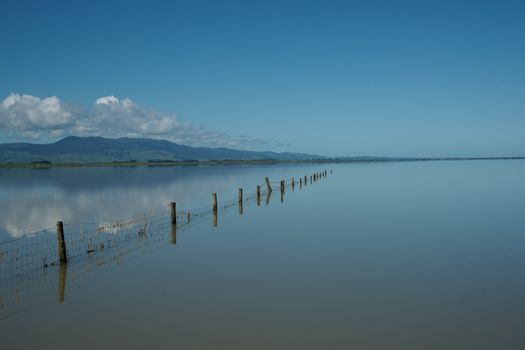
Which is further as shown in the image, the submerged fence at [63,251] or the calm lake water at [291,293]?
the submerged fence at [63,251]

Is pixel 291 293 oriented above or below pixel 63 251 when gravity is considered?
below

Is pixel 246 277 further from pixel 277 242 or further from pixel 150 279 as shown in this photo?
pixel 277 242

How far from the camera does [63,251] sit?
44.5ft

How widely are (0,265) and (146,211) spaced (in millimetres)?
13792

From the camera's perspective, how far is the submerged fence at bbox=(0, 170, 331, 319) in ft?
36.4

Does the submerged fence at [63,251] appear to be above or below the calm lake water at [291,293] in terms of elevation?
below

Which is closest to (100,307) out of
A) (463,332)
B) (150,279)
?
(150,279)

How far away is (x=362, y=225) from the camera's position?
66.7 ft

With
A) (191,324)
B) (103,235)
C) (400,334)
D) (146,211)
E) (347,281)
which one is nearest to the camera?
(400,334)

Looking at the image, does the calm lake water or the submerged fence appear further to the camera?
the submerged fence

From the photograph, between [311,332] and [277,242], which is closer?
[311,332]

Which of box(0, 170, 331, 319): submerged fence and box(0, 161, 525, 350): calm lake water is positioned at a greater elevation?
box(0, 161, 525, 350): calm lake water

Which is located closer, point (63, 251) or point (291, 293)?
point (291, 293)

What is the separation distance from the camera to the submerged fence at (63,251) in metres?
11.1
